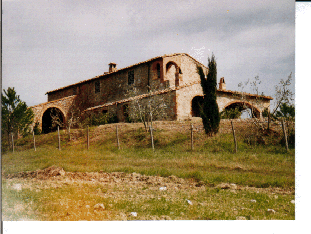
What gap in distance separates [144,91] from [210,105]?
4.57ft

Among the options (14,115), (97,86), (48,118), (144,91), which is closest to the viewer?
(14,115)

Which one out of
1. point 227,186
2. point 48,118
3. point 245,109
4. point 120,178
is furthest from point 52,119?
point 245,109

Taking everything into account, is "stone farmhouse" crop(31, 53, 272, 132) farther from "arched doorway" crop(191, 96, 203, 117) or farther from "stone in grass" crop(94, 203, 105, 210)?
"stone in grass" crop(94, 203, 105, 210)

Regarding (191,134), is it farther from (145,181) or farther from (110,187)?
(110,187)

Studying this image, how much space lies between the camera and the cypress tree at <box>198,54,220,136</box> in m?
5.04

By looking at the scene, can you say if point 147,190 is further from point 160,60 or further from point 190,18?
point 190,18

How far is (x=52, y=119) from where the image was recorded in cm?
421

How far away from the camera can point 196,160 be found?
3.92 m

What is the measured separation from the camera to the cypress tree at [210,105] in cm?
504

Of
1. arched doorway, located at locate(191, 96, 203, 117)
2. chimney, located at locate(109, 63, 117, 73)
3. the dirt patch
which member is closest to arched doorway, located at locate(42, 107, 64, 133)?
the dirt patch

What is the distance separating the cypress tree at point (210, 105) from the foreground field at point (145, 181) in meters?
0.78

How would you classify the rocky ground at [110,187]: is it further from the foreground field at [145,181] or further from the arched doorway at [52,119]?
the arched doorway at [52,119]

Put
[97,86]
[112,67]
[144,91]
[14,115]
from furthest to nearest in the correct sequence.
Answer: [144,91]
[97,86]
[112,67]
[14,115]

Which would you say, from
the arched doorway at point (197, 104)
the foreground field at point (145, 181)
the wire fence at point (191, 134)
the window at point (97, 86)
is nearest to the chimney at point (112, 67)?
the window at point (97, 86)
